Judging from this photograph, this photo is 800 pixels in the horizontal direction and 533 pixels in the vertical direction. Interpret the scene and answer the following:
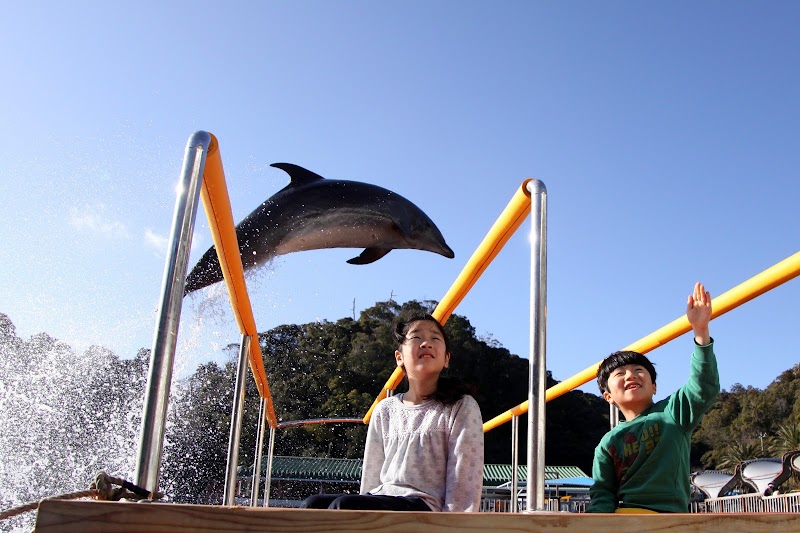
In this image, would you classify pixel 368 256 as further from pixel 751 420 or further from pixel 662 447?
pixel 751 420

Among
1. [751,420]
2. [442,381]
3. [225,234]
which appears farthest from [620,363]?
[751,420]

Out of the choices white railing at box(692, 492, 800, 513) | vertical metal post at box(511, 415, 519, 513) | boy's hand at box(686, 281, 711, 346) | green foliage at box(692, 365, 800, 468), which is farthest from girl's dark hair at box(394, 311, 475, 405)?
green foliage at box(692, 365, 800, 468)

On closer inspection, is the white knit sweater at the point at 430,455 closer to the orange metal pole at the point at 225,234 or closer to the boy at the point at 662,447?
the boy at the point at 662,447

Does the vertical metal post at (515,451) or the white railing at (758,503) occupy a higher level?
the vertical metal post at (515,451)

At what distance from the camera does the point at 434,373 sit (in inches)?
82.1

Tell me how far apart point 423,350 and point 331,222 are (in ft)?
6.51

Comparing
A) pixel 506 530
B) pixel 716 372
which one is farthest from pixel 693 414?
pixel 506 530

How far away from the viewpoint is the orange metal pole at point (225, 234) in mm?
1538

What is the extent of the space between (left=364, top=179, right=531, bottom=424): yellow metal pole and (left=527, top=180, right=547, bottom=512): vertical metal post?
0.15m

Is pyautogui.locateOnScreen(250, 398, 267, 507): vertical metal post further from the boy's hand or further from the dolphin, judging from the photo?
the boy's hand

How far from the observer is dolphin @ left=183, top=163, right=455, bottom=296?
11.8 ft

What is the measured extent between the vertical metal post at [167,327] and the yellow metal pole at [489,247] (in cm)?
83

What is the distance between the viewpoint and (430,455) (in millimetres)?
1889

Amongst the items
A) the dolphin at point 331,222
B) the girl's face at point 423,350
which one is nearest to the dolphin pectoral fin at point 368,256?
the dolphin at point 331,222
